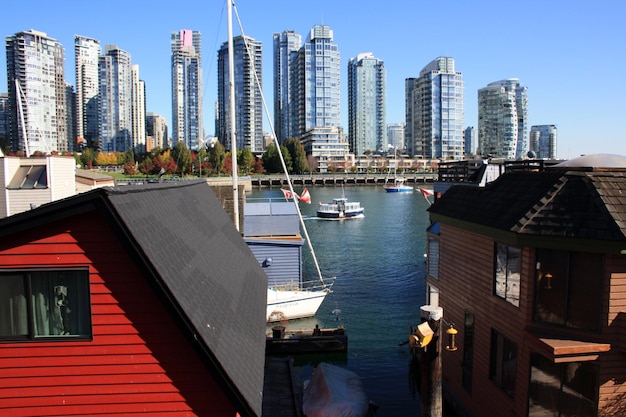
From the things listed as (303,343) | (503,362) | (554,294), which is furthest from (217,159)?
(554,294)

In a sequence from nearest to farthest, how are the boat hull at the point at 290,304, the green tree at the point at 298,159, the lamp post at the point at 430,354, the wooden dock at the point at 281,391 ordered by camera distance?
1. the lamp post at the point at 430,354
2. the wooden dock at the point at 281,391
3. the boat hull at the point at 290,304
4. the green tree at the point at 298,159

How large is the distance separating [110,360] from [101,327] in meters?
0.47

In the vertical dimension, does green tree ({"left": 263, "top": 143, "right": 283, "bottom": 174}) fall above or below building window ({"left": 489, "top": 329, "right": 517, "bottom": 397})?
above

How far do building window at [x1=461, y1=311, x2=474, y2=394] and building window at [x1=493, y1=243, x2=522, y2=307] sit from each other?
1881 mm

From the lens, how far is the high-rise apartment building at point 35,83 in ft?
539

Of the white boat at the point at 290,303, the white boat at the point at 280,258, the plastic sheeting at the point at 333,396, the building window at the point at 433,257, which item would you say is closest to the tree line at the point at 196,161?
the white boat at the point at 280,258

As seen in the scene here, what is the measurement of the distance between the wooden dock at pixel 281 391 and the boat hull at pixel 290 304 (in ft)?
26.9

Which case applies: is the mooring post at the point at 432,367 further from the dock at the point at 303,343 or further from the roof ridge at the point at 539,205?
the dock at the point at 303,343

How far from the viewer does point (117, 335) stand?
7.16 m

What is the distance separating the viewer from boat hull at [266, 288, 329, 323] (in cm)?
2548

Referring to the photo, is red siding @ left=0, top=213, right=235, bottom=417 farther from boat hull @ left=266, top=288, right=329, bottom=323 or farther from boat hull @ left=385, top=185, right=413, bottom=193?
boat hull @ left=385, top=185, right=413, bottom=193

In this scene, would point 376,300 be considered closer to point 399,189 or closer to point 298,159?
point 399,189

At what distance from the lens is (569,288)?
10.2m

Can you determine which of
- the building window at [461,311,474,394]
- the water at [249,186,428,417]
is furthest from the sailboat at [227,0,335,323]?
the building window at [461,311,474,394]
